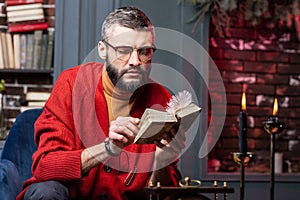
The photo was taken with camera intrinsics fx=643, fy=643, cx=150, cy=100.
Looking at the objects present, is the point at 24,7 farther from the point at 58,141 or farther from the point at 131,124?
the point at 131,124

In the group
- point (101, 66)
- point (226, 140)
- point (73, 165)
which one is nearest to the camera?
point (73, 165)

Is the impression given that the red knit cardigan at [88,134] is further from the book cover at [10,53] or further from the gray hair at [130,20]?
the book cover at [10,53]

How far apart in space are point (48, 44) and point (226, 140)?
120 centimetres

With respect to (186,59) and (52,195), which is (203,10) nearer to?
(186,59)

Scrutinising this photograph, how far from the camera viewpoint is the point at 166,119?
1624 mm

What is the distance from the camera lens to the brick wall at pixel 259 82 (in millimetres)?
3877

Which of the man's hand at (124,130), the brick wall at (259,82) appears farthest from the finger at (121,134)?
the brick wall at (259,82)

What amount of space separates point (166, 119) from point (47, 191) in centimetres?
44

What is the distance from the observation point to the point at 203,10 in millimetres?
3523

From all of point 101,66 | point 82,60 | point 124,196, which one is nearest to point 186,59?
point 82,60

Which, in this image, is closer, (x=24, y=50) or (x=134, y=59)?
(x=134, y=59)

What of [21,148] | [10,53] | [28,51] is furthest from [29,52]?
[21,148]

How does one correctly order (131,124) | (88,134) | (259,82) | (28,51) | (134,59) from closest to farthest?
(131,124) → (134,59) → (88,134) → (28,51) → (259,82)

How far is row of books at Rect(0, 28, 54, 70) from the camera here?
358 cm
